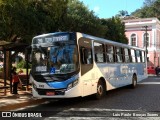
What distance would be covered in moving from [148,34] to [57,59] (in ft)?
170

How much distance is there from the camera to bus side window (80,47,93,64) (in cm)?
1383

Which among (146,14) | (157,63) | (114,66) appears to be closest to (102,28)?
(114,66)

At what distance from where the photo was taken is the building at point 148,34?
62344 mm

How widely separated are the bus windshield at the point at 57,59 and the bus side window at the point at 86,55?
0.46 meters

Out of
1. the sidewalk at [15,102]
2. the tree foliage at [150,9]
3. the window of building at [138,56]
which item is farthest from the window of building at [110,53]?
the tree foliage at [150,9]

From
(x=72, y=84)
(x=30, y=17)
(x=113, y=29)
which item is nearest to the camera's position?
(x=72, y=84)

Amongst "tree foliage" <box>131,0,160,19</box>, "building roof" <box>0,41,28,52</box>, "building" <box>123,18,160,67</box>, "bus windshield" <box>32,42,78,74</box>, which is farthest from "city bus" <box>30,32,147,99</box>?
"tree foliage" <box>131,0,160,19</box>

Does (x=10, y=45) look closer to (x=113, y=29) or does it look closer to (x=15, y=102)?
(x=15, y=102)

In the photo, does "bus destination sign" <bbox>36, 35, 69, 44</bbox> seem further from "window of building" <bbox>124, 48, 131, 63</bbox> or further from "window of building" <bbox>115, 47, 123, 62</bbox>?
"window of building" <bbox>124, 48, 131, 63</bbox>

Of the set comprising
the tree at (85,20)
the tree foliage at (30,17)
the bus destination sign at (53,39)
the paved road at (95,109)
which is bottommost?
the paved road at (95,109)

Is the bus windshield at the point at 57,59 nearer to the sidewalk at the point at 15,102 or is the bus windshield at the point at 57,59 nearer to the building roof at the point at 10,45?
the sidewalk at the point at 15,102

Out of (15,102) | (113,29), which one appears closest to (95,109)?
(15,102)

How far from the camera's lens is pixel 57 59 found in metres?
13.4

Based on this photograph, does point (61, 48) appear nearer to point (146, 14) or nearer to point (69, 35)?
point (69, 35)
